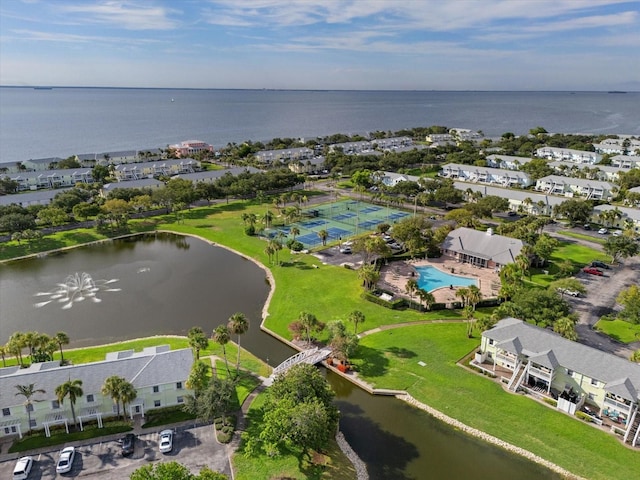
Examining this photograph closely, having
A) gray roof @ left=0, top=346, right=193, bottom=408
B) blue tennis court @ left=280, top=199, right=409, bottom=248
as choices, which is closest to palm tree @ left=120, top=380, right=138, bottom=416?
gray roof @ left=0, top=346, right=193, bottom=408

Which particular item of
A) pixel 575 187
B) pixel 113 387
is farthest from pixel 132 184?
pixel 575 187

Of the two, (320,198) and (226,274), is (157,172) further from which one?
(226,274)

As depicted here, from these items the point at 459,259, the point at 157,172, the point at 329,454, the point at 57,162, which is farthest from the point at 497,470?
the point at 57,162

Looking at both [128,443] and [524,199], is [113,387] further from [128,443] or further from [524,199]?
[524,199]

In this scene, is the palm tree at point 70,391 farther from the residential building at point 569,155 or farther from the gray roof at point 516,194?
the residential building at point 569,155

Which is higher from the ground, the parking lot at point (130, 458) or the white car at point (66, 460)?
the white car at point (66, 460)

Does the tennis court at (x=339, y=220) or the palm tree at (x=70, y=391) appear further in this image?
the tennis court at (x=339, y=220)

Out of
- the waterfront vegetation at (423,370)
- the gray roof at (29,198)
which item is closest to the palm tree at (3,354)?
the waterfront vegetation at (423,370)
